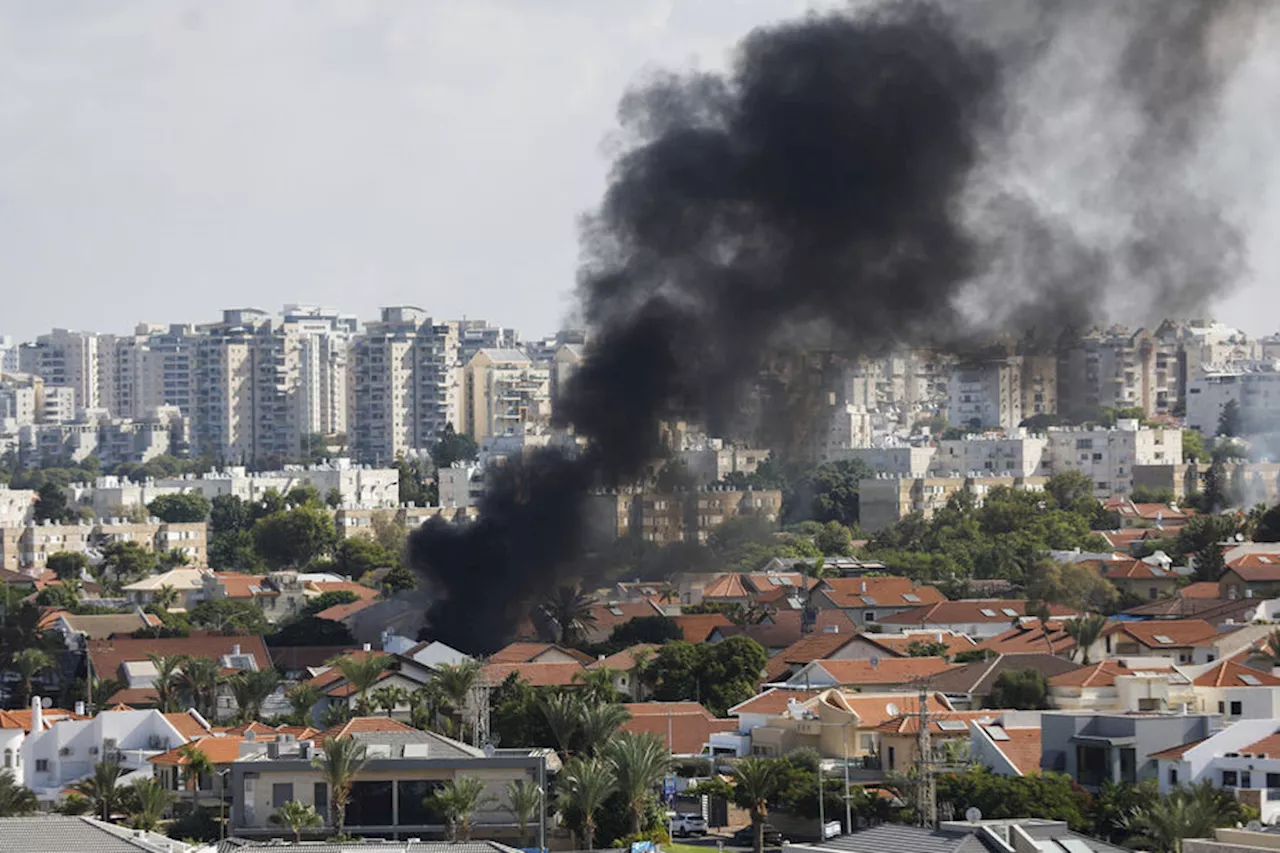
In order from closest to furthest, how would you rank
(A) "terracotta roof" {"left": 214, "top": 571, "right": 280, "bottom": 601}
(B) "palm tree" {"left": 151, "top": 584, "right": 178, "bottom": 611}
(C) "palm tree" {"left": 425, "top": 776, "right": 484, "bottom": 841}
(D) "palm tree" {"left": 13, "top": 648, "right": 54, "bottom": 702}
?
(C) "palm tree" {"left": 425, "top": 776, "right": 484, "bottom": 841} → (D) "palm tree" {"left": 13, "top": 648, "right": 54, "bottom": 702} → (B) "palm tree" {"left": 151, "top": 584, "right": 178, "bottom": 611} → (A) "terracotta roof" {"left": 214, "top": 571, "right": 280, "bottom": 601}

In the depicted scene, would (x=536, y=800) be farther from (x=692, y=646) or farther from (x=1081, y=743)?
(x=692, y=646)

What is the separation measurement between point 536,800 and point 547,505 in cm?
3416

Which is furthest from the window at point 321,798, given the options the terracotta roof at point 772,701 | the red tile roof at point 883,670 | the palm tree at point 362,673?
the red tile roof at point 883,670

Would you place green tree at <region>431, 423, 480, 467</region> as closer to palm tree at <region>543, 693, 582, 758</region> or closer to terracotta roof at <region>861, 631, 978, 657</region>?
terracotta roof at <region>861, 631, 978, 657</region>

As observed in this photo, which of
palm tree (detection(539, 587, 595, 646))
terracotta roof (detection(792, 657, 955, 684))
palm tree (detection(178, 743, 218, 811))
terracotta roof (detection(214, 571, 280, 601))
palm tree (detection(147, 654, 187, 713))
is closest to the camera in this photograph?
palm tree (detection(178, 743, 218, 811))

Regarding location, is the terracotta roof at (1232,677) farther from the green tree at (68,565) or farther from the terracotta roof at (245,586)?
the green tree at (68,565)

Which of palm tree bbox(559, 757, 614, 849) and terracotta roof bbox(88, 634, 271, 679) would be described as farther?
terracotta roof bbox(88, 634, 271, 679)

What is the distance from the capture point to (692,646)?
68812 mm

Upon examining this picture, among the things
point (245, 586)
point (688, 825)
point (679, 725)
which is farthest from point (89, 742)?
point (245, 586)

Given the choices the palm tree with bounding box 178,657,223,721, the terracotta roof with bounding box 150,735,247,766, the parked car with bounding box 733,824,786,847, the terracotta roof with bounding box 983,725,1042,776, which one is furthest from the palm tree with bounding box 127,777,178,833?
the palm tree with bounding box 178,657,223,721

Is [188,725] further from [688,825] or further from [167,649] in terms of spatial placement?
[167,649]

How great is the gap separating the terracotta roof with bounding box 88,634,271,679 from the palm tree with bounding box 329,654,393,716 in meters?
6.30

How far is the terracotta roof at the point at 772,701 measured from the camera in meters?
58.3

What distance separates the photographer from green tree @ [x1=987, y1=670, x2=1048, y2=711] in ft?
190
